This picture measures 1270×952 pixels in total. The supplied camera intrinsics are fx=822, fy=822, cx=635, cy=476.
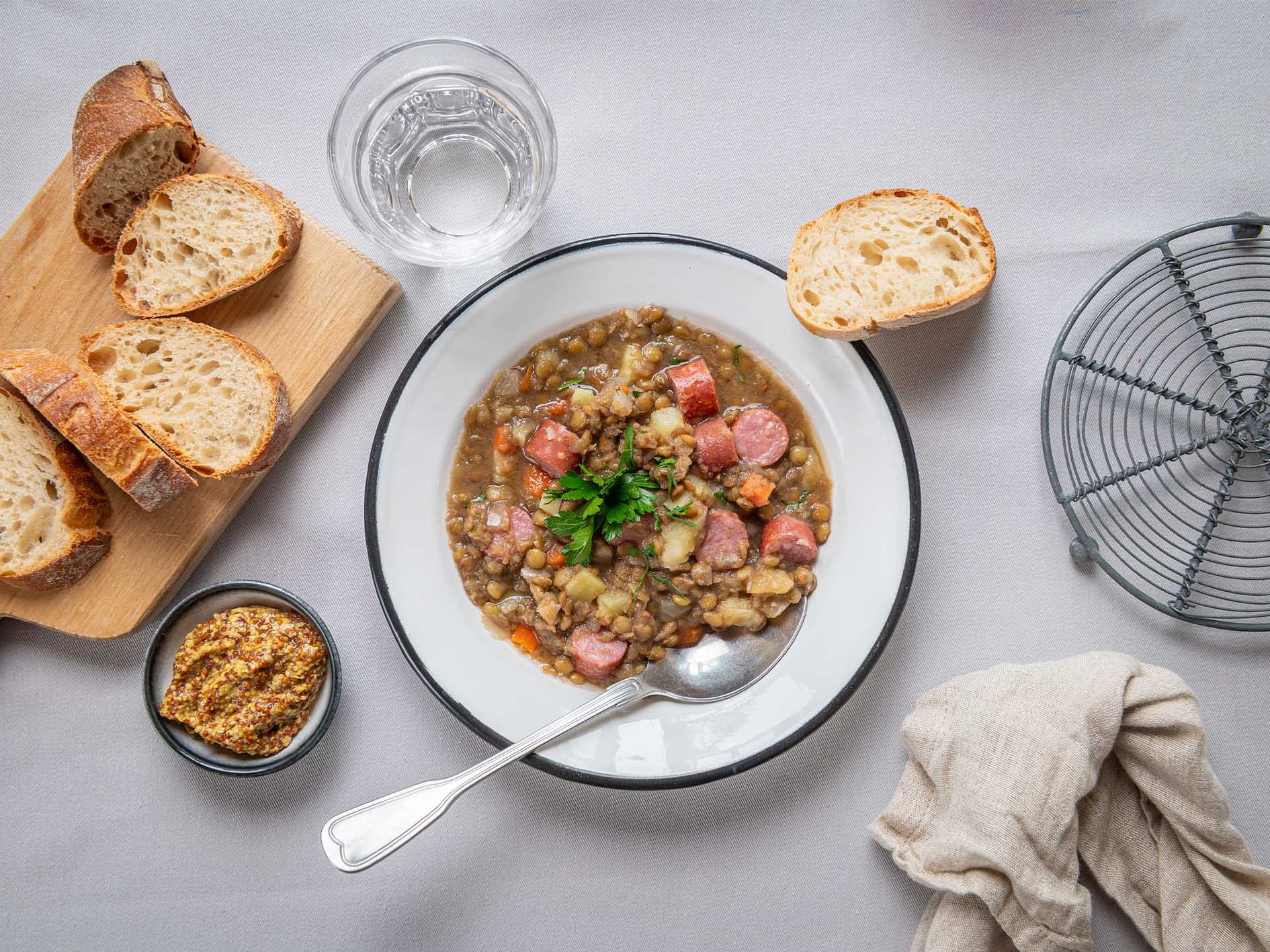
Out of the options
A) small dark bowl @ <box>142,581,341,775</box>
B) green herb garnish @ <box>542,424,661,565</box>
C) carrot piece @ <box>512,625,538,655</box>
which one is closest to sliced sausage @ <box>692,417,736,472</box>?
green herb garnish @ <box>542,424,661,565</box>

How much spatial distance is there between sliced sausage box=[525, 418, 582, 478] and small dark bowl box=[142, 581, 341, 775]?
1188 millimetres

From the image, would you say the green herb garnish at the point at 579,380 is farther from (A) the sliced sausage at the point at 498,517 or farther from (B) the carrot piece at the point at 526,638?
(B) the carrot piece at the point at 526,638

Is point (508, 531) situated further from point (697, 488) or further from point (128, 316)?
point (128, 316)

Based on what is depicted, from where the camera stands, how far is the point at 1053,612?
379 cm

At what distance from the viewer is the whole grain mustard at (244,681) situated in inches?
136

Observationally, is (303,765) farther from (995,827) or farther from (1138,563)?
(1138,563)

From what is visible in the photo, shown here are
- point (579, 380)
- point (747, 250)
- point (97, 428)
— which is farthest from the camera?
point (747, 250)

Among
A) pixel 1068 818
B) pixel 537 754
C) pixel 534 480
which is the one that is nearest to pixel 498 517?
pixel 534 480

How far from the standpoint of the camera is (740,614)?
349cm

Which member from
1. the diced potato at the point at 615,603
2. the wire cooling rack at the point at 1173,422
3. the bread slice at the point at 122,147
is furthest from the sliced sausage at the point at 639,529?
the bread slice at the point at 122,147

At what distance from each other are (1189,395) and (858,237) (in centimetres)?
171

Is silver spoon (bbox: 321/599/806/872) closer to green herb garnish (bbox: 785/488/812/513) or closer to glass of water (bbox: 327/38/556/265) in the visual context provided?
green herb garnish (bbox: 785/488/812/513)

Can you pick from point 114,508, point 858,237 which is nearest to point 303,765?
point 114,508

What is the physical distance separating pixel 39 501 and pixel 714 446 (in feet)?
9.57
